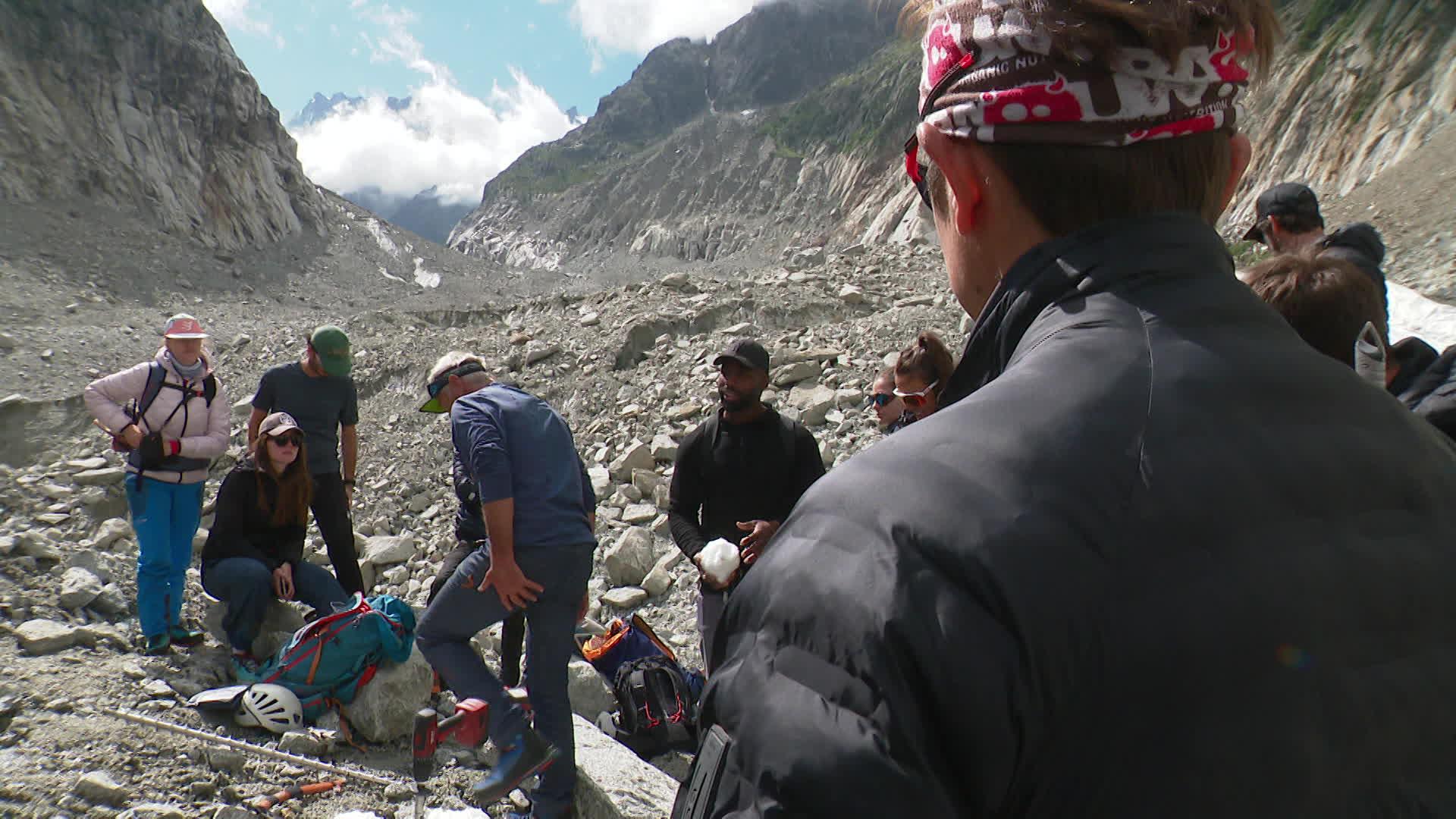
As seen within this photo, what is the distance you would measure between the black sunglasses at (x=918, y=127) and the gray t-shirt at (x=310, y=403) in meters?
5.84

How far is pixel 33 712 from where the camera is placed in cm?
426

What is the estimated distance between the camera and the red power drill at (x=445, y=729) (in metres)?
3.55

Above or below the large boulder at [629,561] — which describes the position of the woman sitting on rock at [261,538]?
above

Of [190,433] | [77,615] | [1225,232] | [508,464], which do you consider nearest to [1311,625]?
[508,464]

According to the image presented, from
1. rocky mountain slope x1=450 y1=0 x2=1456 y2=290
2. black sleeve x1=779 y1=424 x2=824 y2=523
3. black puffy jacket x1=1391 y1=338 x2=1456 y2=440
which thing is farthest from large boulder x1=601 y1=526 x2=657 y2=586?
black puffy jacket x1=1391 y1=338 x2=1456 y2=440

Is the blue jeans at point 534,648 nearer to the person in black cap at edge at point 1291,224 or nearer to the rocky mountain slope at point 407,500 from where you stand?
the rocky mountain slope at point 407,500

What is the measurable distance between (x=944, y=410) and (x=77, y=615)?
21.5 feet

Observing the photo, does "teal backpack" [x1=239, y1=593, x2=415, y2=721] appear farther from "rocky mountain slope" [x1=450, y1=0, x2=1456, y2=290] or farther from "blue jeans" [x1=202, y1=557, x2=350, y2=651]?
"rocky mountain slope" [x1=450, y1=0, x2=1456, y2=290]

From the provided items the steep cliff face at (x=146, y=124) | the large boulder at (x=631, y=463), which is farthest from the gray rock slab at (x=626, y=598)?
the steep cliff face at (x=146, y=124)

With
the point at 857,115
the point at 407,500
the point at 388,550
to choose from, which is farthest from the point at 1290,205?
the point at 857,115

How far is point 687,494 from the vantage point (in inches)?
190

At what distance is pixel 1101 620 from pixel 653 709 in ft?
14.7

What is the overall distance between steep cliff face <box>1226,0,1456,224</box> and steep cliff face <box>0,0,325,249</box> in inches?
1405

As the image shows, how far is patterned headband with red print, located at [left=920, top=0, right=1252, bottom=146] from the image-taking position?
0.94 metres
